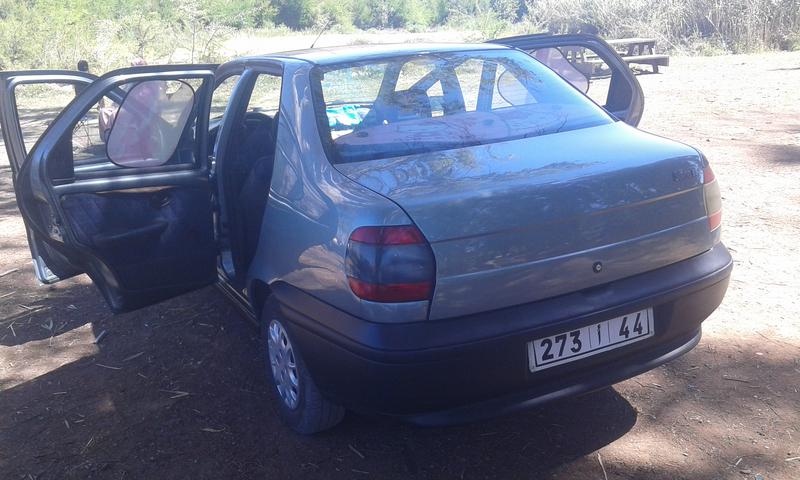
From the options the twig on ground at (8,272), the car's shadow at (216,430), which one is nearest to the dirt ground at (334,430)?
the car's shadow at (216,430)

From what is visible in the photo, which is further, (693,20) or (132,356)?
(693,20)

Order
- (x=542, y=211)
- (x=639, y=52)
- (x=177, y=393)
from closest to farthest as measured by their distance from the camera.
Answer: (x=542, y=211), (x=177, y=393), (x=639, y=52)

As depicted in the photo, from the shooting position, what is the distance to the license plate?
111 inches

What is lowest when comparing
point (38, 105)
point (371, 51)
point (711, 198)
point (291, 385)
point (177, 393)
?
point (38, 105)

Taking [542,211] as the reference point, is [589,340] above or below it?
below

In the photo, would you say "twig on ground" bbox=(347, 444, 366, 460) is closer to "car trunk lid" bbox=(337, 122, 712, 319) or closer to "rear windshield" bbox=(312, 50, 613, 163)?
"car trunk lid" bbox=(337, 122, 712, 319)

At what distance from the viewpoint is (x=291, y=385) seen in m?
3.48

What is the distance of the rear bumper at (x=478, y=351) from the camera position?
2691mm

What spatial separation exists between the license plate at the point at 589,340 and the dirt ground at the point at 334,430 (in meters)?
0.51

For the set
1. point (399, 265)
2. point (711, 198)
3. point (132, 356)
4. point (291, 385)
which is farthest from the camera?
point (132, 356)

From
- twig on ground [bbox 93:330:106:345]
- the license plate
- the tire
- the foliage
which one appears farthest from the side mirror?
the foliage

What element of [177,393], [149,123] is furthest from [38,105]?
[177,393]

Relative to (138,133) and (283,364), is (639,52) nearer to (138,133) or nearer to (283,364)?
(138,133)

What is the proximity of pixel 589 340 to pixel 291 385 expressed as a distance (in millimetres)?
1362
